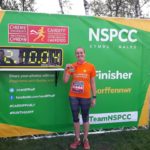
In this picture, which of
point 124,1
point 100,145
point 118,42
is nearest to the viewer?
point 100,145

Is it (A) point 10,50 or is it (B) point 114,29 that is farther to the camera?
(B) point 114,29

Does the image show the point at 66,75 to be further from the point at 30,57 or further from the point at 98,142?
the point at 98,142

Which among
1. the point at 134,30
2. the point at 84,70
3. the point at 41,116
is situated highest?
the point at 134,30

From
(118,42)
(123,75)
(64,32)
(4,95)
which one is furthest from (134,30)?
(4,95)

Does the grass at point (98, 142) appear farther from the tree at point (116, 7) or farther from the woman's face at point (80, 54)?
the tree at point (116, 7)

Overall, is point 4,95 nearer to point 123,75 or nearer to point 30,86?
point 30,86

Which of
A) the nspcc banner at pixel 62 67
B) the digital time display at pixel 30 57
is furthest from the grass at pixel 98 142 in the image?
the digital time display at pixel 30 57

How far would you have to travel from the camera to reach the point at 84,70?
6328 mm

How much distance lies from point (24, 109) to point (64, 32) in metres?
1.66

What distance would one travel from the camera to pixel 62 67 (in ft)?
Result: 22.3

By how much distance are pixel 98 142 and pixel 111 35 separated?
2.16 meters

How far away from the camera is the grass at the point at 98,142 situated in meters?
6.53

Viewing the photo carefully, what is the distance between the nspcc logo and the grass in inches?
77.4

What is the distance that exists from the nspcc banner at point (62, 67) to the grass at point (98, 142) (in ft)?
0.63
